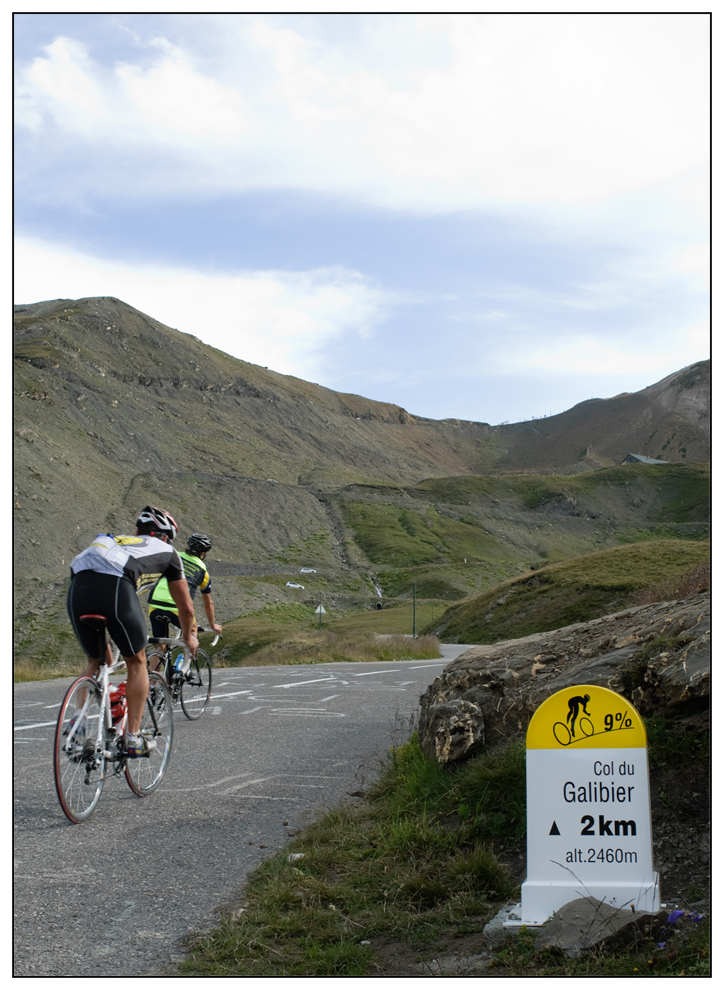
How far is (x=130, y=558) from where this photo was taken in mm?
5254

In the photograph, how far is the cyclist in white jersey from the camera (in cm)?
512

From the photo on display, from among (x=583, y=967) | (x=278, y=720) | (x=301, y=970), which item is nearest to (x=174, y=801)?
(x=301, y=970)

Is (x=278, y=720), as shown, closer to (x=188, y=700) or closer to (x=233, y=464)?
(x=188, y=700)

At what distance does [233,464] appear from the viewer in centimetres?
12131

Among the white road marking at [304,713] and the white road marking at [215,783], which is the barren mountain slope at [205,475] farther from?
the white road marking at [215,783]

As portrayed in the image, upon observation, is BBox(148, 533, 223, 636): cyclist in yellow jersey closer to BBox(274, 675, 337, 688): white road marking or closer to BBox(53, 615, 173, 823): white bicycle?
BBox(53, 615, 173, 823): white bicycle

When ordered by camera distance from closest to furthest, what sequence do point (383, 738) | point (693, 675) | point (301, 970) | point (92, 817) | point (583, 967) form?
point (583, 967)
point (301, 970)
point (693, 675)
point (92, 817)
point (383, 738)

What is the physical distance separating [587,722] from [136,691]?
320 cm

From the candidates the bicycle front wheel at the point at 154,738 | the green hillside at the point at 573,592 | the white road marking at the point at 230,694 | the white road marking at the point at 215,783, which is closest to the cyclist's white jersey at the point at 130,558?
the bicycle front wheel at the point at 154,738

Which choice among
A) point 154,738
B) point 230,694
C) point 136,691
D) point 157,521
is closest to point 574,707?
point 136,691

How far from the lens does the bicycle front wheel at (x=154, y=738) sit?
20.1ft

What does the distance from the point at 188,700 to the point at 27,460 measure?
257 ft

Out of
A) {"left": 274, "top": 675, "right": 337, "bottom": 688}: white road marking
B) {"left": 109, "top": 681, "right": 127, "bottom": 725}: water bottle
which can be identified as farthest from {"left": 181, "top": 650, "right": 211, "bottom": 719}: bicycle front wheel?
{"left": 109, "top": 681, "right": 127, "bottom": 725}: water bottle

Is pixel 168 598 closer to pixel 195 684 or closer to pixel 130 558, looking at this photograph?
pixel 195 684
